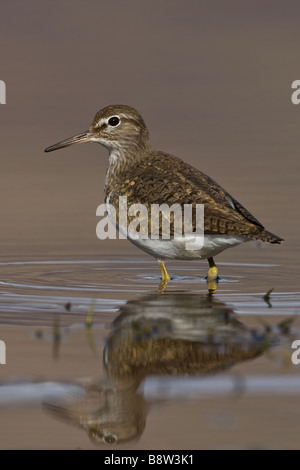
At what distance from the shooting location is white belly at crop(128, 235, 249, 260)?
11750 millimetres

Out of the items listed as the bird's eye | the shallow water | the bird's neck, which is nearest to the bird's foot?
the shallow water

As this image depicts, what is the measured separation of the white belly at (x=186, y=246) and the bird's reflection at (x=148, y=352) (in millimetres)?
802

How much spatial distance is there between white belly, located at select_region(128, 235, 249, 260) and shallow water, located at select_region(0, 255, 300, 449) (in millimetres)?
353

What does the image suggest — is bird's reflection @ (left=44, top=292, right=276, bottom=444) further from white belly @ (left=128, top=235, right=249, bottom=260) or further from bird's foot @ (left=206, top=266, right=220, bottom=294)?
bird's foot @ (left=206, top=266, right=220, bottom=294)

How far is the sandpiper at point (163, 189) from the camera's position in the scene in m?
11.7

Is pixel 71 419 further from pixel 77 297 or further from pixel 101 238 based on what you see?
pixel 101 238

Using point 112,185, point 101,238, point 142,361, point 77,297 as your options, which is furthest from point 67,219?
point 142,361

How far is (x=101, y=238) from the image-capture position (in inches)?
594

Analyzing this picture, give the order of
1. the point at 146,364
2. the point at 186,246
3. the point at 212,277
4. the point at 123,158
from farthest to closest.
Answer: the point at 123,158, the point at 212,277, the point at 186,246, the point at 146,364

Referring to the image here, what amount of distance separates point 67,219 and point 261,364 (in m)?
8.20

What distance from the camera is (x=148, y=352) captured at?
8.55 m

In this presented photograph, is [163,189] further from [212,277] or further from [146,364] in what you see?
[146,364]

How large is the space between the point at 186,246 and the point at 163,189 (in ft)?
2.43

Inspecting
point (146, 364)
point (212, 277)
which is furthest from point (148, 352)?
point (212, 277)
